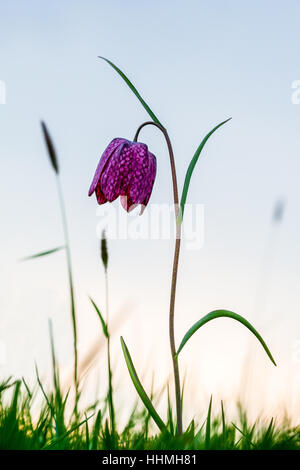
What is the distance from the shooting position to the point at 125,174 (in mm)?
1636

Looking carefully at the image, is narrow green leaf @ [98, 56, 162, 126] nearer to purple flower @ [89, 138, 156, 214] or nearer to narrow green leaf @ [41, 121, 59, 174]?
purple flower @ [89, 138, 156, 214]

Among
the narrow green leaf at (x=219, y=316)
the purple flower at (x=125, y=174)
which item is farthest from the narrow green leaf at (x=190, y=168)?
the narrow green leaf at (x=219, y=316)

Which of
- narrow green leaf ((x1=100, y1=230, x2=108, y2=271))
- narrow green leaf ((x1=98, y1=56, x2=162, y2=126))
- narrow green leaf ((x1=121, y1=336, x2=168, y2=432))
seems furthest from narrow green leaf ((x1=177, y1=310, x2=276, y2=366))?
narrow green leaf ((x1=98, y1=56, x2=162, y2=126))

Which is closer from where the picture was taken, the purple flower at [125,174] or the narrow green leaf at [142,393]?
the narrow green leaf at [142,393]

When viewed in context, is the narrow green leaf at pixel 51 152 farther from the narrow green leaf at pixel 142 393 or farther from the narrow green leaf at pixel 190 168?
the narrow green leaf at pixel 142 393

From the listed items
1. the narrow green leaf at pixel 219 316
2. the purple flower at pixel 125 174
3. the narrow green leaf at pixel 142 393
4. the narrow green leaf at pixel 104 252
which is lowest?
the narrow green leaf at pixel 142 393

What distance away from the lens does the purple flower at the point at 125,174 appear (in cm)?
163

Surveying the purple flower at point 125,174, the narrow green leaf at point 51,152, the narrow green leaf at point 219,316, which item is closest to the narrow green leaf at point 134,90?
the purple flower at point 125,174

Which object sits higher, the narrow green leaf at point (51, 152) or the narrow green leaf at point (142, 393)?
the narrow green leaf at point (51, 152)

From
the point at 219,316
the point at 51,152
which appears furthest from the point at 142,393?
the point at 51,152

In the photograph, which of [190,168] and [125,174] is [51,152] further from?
[190,168]

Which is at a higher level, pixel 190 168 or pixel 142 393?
pixel 190 168

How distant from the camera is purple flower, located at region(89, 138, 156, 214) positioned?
1.63 m
